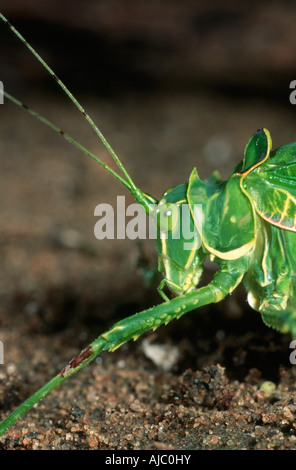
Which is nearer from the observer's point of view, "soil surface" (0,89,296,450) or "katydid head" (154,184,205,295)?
"soil surface" (0,89,296,450)

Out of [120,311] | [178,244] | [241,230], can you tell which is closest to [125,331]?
[178,244]

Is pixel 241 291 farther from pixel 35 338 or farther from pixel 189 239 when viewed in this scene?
pixel 35 338

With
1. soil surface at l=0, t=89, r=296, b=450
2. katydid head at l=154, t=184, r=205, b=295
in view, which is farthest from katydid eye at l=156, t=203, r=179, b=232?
soil surface at l=0, t=89, r=296, b=450

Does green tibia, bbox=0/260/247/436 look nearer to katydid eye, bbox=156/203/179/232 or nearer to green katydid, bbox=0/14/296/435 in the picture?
green katydid, bbox=0/14/296/435

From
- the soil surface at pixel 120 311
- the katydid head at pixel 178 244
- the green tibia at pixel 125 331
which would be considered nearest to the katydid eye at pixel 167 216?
the katydid head at pixel 178 244

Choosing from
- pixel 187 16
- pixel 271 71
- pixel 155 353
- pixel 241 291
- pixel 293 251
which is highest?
pixel 187 16

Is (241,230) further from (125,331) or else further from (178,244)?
(125,331)
